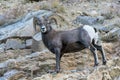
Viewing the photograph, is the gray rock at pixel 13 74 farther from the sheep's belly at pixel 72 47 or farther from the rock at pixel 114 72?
the rock at pixel 114 72

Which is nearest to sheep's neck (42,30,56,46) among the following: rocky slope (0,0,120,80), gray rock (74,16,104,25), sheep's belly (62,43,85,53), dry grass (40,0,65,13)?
sheep's belly (62,43,85,53)

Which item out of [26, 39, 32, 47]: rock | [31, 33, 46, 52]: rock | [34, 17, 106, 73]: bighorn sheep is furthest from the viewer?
[26, 39, 32, 47]: rock

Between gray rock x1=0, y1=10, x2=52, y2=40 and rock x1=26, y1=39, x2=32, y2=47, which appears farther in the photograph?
gray rock x1=0, y1=10, x2=52, y2=40

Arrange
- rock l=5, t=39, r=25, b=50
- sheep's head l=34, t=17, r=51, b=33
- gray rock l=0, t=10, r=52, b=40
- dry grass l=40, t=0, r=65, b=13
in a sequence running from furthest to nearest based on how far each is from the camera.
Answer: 1. dry grass l=40, t=0, r=65, b=13
2. gray rock l=0, t=10, r=52, b=40
3. rock l=5, t=39, r=25, b=50
4. sheep's head l=34, t=17, r=51, b=33

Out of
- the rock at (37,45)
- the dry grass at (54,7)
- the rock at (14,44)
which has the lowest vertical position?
the dry grass at (54,7)

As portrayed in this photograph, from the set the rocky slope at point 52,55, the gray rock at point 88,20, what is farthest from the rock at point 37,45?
the gray rock at point 88,20

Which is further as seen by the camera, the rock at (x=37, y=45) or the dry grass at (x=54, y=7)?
the dry grass at (x=54, y=7)

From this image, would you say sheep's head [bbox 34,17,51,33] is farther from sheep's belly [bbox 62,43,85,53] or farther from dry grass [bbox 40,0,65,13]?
dry grass [bbox 40,0,65,13]

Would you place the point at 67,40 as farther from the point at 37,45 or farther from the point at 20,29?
the point at 20,29

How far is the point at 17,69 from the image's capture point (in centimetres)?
1038

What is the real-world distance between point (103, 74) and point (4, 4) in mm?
8991

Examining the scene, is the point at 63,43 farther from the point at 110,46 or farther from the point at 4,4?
the point at 4,4

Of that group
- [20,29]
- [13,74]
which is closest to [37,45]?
[20,29]

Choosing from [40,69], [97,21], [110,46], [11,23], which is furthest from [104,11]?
[40,69]
